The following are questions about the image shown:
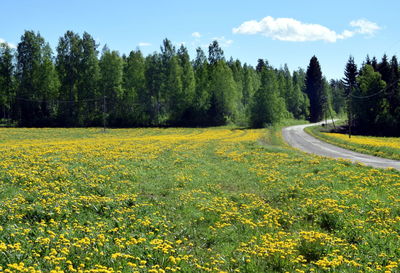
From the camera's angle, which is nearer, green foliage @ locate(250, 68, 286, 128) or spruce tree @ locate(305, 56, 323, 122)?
green foliage @ locate(250, 68, 286, 128)

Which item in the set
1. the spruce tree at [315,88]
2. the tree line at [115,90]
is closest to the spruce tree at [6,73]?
the tree line at [115,90]

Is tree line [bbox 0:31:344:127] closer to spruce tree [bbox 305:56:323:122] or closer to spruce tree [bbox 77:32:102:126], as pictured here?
spruce tree [bbox 77:32:102:126]

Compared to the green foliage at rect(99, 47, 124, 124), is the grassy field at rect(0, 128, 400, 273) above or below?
below

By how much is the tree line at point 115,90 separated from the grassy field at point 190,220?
64.5 metres

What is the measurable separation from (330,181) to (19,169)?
14.1 metres

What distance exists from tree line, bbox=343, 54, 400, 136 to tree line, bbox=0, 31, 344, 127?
18172 millimetres

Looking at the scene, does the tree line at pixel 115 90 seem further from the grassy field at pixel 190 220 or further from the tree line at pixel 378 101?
the grassy field at pixel 190 220

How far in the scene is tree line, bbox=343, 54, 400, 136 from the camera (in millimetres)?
71938

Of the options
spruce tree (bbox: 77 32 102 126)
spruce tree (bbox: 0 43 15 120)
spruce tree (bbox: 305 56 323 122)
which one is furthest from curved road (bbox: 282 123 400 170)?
spruce tree (bbox: 305 56 323 122)

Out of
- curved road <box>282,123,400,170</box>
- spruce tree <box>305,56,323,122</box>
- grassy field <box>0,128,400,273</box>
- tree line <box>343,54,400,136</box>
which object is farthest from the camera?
spruce tree <box>305,56,323,122</box>

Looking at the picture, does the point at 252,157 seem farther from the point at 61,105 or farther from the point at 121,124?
the point at 61,105

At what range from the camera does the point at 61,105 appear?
269 ft

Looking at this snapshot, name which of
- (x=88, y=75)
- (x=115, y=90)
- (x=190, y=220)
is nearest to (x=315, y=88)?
(x=115, y=90)

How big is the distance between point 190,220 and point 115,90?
77.5 meters
